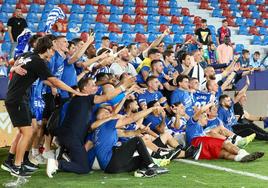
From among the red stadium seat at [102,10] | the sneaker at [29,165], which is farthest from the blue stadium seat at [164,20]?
the sneaker at [29,165]

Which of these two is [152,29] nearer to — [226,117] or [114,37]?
[114,37]

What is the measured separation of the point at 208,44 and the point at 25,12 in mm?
5786

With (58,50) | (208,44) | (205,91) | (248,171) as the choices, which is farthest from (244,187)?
(208,44)

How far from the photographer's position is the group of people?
23.9 ft

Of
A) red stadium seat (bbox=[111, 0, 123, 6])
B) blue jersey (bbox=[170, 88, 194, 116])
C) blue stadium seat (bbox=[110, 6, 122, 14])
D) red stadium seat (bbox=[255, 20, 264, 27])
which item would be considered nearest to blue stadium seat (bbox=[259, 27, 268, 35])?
Result: red stadium seat (bbox=[255, 20, 264, 27])

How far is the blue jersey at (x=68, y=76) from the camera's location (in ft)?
28.6

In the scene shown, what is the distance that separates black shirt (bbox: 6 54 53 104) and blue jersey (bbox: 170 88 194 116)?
3448 mm

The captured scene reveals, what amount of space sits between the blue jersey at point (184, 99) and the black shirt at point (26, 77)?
11.3 feet

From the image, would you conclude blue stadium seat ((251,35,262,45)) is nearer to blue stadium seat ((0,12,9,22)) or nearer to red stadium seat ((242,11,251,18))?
red stadium seat ((242,11,251,18))

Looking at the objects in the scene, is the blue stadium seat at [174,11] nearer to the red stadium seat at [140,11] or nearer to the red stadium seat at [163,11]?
the red stadium seat at [163,11]

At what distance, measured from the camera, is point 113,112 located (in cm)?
799

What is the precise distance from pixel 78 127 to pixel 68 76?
1.26 metres

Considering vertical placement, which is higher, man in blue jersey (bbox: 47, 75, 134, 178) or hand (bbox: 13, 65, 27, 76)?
hand (bbox: 13, 65, 27, 76)

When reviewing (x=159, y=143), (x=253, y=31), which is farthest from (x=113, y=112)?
(x=253, y=31)
